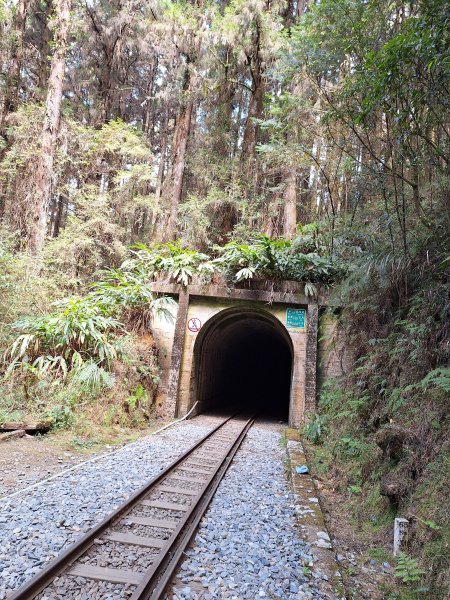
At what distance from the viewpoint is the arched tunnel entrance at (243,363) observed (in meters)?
11.1

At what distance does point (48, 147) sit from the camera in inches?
433

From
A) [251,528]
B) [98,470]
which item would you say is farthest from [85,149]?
[251,528]

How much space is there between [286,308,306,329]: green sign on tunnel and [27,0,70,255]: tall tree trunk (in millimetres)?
6942

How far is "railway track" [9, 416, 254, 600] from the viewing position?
2.48 metres

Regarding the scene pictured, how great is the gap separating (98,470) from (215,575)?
2706 mm

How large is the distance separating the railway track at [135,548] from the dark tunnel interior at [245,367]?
20.8 ft

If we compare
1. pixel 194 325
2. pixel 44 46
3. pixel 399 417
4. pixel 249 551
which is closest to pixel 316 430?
pixel 399 417

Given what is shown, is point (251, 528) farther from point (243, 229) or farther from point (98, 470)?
point (243, 229)

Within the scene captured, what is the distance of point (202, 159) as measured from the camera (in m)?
15.9

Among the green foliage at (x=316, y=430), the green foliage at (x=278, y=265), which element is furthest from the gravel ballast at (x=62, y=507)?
the green foliage at (x=278, y=265)

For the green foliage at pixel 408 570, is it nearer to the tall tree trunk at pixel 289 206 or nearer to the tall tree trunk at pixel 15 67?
the tall tree trunk at pixel 289 206

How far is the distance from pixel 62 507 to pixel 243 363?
16.1 m

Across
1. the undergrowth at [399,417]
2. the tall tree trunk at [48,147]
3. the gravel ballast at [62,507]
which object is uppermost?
the tall tree trunk at [48,147]

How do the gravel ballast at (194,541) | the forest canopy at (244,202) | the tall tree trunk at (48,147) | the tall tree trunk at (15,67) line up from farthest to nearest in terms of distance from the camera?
the tall tree trunk at (15,67) < the tall tree trunk at (48,147) < the forest canopy at (244,202) < the gravel ballast at (194,541)
